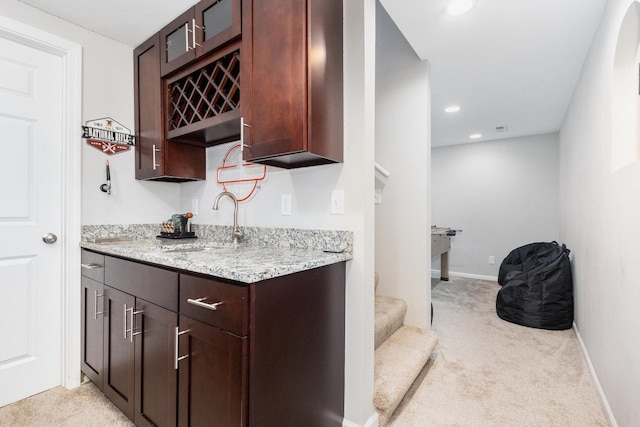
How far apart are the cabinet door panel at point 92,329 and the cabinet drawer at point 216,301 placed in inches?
35.4

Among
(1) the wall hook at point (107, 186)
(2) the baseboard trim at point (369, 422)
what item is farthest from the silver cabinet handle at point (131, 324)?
(2) the baseboard trim at point (369, 422)

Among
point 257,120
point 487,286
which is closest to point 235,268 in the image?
point 257,120

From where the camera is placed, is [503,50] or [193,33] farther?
[503,50]

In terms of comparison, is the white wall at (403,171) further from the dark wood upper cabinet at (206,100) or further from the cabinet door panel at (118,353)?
the cabinet door panel at (118,353)

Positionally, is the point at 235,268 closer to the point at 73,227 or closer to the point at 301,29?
the point at 301,29

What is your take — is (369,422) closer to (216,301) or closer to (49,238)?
(216,301)

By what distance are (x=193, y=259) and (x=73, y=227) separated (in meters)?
1.27

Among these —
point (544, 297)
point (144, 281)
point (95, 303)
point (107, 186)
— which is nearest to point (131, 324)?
point (144, 281)

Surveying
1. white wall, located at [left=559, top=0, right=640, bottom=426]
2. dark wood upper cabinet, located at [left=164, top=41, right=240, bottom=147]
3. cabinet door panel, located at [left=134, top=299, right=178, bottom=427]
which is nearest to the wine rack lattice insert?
dark wood upper cabinet, located at [left=164, top=41, right=240, bottom=147]

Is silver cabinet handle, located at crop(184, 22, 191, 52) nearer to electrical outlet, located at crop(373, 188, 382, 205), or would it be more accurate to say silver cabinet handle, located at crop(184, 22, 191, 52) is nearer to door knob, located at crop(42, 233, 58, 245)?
door knob, located at crop(42, 233, 58, 245)

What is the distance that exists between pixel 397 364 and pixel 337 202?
Answer: 1.11 metres

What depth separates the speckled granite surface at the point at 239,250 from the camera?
3.62 feet

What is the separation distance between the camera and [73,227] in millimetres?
1935

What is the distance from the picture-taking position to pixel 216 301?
1.09 m
